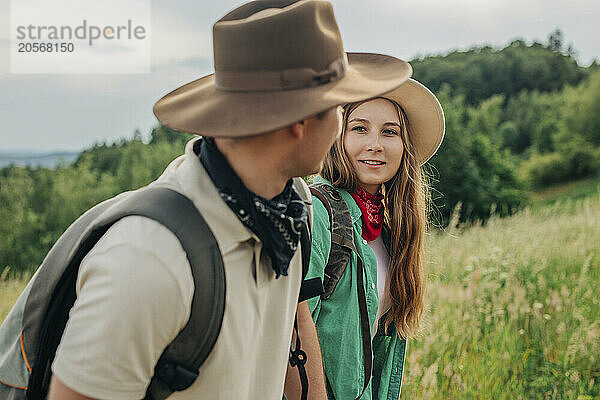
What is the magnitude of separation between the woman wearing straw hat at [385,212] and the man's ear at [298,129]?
78 centimetres

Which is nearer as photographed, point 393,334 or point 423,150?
point 393,334

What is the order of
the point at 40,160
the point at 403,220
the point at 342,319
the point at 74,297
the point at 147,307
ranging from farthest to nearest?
the point at 40,160 → the point at 403,220 → the point at 342,319 → the point at 74,297 → the point at 147,307

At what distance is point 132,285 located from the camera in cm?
108

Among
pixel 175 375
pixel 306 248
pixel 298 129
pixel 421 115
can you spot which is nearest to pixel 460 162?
pixel 421 115

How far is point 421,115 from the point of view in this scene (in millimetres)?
2428

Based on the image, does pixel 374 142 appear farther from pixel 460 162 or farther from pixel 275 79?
pixel 460 162

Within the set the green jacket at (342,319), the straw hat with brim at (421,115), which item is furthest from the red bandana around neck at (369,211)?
the straw hat with brim at (421,115)

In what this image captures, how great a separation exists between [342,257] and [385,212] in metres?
0.41

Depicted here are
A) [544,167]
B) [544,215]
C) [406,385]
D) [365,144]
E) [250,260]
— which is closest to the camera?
[250,260]

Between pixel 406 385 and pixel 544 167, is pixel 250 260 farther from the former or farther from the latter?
pixel 544 167

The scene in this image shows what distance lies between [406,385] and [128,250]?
7.62 ft

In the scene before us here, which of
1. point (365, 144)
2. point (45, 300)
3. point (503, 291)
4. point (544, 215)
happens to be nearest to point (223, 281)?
point (45, 300)

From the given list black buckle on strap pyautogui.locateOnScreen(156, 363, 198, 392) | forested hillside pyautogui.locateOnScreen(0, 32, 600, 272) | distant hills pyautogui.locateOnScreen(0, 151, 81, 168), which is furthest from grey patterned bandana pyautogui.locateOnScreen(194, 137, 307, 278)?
distant hills pyautogui.locateOnScreen(0, 151, 81, 168)

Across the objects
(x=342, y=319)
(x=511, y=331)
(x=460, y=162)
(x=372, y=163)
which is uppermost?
(x=372, y=163)
